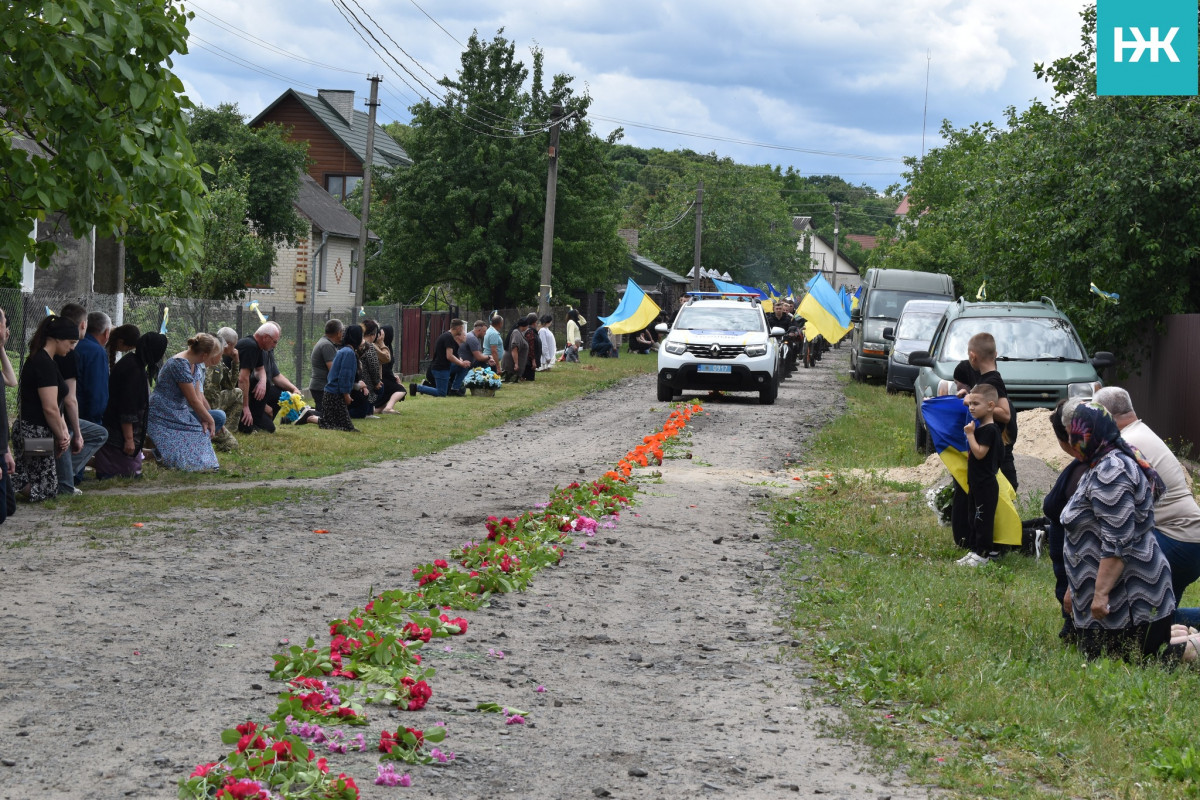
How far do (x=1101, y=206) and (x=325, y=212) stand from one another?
42219 millimetres

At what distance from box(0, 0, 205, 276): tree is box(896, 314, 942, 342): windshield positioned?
58.9 feet

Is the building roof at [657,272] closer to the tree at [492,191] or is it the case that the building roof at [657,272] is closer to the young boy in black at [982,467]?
the tree at [492,191]

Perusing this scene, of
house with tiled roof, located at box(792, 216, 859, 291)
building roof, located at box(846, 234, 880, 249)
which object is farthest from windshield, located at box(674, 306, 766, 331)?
building roof, located at box(846, 234, 880, 249)

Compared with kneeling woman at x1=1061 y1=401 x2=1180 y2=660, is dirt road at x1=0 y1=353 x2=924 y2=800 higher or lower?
lower

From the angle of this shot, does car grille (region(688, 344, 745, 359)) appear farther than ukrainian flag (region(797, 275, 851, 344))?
No

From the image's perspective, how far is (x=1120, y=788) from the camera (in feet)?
16.3

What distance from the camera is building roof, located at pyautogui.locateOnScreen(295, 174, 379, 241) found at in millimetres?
53594

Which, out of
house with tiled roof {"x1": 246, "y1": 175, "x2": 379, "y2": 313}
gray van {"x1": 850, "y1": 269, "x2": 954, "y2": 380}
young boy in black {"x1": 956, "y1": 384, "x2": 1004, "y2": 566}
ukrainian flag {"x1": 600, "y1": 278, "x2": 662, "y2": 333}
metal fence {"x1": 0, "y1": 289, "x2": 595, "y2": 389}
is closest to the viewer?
young boy in black {"x1": 956, "y1": 384, "x2": 1004, "y2": 566}

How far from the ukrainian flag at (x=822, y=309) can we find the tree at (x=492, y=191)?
7.78 metres

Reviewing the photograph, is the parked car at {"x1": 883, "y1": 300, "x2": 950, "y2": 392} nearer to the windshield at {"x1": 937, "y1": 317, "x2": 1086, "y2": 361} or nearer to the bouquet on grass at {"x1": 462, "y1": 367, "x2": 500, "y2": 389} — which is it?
the bouquet on grass at {"x1": 462, "y1": 367, "x2": 500, "y2": 389}

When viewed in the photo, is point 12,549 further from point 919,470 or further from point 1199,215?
point 1199,215

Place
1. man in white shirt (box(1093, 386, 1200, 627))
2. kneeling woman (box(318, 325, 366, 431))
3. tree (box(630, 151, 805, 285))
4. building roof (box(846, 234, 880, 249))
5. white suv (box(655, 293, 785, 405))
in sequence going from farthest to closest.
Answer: building roof (box(846, 234, 880, 249)) < tree (box(630, 151, 805, 285)) < white suv (box(655, 293, 785, 405)) < kneeling woman (box(318, 325, 366, 431)) < man in white shirt (box(1093, 386, 1200, 627))

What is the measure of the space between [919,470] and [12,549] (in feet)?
30.0

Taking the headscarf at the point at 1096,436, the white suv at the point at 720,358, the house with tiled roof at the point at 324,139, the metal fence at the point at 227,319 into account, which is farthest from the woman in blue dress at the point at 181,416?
the house with tiled roof at the point at 324,139
